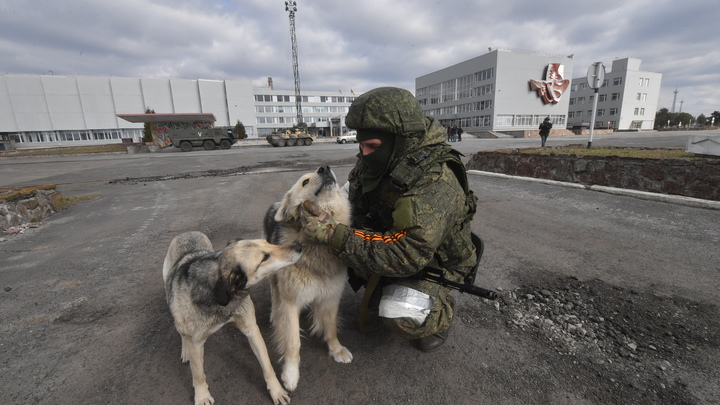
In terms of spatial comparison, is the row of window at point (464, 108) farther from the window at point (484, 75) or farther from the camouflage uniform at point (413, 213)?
the camouflage uniform at point (413, 213)

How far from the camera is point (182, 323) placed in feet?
6.41

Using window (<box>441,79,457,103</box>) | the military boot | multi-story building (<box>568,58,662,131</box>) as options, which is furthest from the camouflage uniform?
multi-story building (<box>568,58,662,131</box>)


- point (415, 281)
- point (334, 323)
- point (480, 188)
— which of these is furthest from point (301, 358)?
point (480, 188)

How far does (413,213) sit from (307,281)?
953 millimetres

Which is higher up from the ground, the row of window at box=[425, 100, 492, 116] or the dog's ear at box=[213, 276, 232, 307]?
the row of window at box=[425, 100, 492, 116]

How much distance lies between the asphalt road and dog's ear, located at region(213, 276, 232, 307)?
66 cm

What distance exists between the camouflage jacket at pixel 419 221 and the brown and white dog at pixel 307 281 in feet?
0.83

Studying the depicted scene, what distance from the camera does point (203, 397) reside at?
1926 millimetres

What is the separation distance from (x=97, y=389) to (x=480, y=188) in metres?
8.02

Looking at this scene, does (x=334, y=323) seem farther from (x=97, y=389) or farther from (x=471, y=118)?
(x=471, y=118)

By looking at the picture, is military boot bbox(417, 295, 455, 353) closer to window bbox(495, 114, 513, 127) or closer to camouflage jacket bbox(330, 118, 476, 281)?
camouflage jacket bbox(330, 118, 476, 281)

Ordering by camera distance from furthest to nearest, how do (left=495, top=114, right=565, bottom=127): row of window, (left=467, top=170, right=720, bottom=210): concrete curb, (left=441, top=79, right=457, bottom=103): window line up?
A: (left=441, top=79, right=457, bottom=103): window
(left=495, top=114, right=565, bottom=127): row of window
(left=467, top=170, right=720, bottom=210): concrete curb

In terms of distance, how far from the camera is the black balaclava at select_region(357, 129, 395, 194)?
232 cm

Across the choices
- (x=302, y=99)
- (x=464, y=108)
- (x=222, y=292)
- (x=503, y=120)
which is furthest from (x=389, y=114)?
(x=302, y=99)
